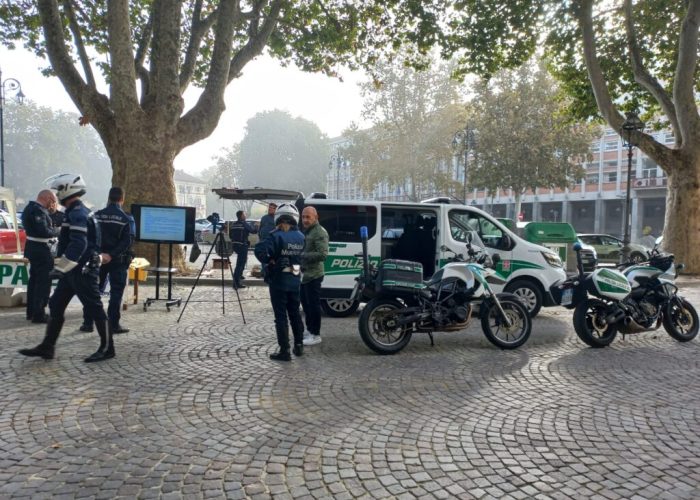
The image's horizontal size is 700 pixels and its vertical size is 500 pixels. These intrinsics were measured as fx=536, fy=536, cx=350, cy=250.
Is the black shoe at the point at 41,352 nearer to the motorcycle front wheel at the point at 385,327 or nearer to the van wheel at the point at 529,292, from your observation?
the motorcycle front wheel at the point at 385,327

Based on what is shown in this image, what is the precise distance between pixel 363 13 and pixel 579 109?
31.6ft

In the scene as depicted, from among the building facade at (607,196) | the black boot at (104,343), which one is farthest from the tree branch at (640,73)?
the building facade at (607,196)

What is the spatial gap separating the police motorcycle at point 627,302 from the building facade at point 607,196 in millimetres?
38134

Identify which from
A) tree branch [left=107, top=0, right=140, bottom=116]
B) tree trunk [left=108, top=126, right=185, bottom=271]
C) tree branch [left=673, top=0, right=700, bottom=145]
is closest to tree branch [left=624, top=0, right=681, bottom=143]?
tree branch [left=673, top=0, right=700, bottom=145]

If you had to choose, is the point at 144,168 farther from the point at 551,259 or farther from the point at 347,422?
the point at 347,422

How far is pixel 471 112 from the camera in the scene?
124 feet

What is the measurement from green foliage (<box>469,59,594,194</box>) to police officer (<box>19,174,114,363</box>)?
105ft

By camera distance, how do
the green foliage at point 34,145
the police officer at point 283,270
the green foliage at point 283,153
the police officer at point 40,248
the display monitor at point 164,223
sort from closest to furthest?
1. the police officer at point 283,270
2. the police officer at point 40,248
3. the display monitor at point 164,223
4. the green foliage at point 283,153
5. the green foliage at point 34,145

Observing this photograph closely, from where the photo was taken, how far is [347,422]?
4055 mm

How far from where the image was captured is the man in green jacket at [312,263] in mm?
6637

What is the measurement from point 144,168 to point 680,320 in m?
12.1

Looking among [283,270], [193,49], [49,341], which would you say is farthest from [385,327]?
[193,49]

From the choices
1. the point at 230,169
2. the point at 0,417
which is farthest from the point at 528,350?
the point at 230,169

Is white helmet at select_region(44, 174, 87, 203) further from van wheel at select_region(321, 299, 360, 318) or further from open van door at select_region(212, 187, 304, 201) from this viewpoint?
open van door at select_region(212, 187, 304, 201)
